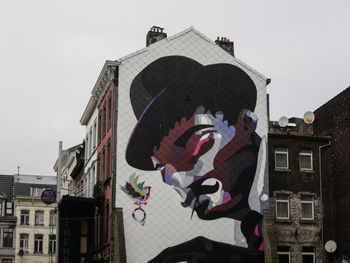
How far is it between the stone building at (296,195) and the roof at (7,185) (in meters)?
49.8

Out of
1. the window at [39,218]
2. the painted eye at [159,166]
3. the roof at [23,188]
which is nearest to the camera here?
the painted eye at [159,166]

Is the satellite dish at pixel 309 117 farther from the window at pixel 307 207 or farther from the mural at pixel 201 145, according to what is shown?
the window at pixel 307 207

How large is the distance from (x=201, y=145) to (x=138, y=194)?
4730mm

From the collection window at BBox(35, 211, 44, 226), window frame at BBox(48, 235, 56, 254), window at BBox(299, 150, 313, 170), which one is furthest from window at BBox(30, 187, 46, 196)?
window at BBox(299, 150, 313, 170)

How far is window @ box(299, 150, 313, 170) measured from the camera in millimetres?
42812

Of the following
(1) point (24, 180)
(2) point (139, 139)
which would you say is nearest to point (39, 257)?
(1) point (24, 180)

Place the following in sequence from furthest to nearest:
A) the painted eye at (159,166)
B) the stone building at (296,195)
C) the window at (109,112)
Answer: the window at (109,112) < the stone building at (296,195) < the painted eye at (159,166)

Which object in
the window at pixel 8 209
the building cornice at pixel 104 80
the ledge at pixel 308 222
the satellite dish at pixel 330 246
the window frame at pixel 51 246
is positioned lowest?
the window frame at pixel 51 246

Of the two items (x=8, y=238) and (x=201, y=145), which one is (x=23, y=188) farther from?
(x=201, y=145)

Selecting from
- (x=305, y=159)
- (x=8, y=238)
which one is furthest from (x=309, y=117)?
(x=8, y=238)

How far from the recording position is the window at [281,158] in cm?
4238

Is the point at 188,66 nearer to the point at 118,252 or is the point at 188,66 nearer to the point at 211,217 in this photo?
the point at 211,217

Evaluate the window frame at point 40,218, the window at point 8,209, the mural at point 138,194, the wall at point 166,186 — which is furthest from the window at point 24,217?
the mural at point 138,194

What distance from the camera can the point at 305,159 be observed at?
43.0m
